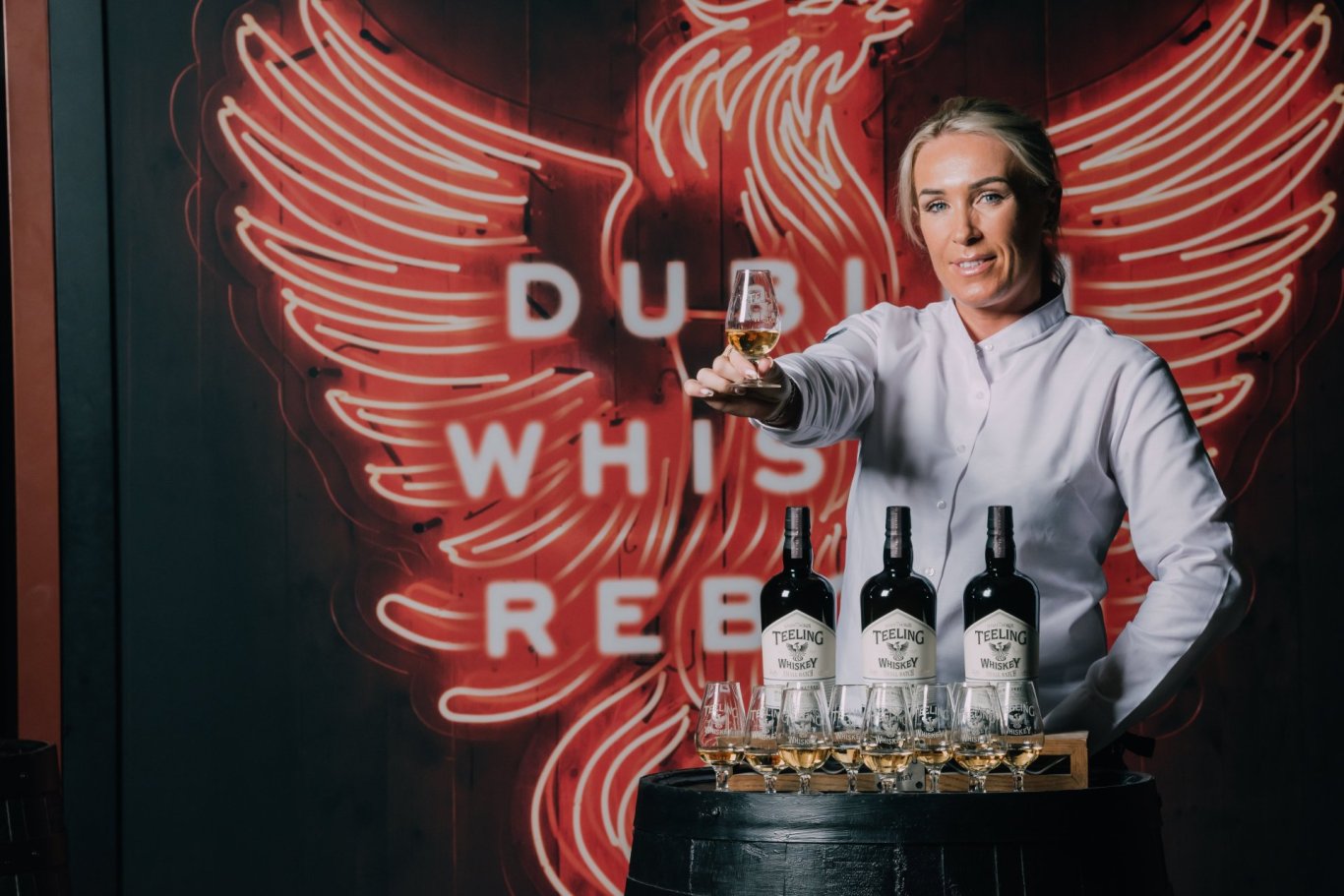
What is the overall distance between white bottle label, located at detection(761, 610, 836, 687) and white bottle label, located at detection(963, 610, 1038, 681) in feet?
0.58

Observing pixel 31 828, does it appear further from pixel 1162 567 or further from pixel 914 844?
pixel 1162 567

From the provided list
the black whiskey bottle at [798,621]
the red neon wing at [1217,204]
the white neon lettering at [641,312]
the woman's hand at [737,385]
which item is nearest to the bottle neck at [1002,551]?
the black whiskey bottle at [798,621]

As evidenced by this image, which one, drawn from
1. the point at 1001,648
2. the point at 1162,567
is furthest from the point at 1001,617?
the point at 1162,567

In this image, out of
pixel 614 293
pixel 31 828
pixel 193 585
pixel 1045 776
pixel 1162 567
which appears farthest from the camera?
pixel 614 293

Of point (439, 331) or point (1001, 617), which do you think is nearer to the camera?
point (1001, 617)

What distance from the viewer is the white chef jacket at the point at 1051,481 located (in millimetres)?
1812

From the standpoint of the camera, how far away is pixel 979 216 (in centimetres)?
194

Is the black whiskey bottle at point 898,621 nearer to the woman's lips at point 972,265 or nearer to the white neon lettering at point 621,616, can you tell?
the woman's lips at point 972,265

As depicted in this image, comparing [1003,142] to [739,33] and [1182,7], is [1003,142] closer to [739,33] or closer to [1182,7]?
[739,33]

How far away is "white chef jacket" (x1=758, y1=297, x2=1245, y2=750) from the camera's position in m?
1.81

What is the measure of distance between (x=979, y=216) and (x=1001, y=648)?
0.67 m

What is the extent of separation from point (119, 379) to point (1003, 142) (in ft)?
6.62

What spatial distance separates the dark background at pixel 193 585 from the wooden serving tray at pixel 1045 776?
5.09 ft

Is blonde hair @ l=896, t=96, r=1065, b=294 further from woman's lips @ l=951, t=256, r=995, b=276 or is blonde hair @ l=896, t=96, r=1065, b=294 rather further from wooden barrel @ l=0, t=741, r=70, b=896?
wooden barrel @ l=0, t=741, r=70, b=896
